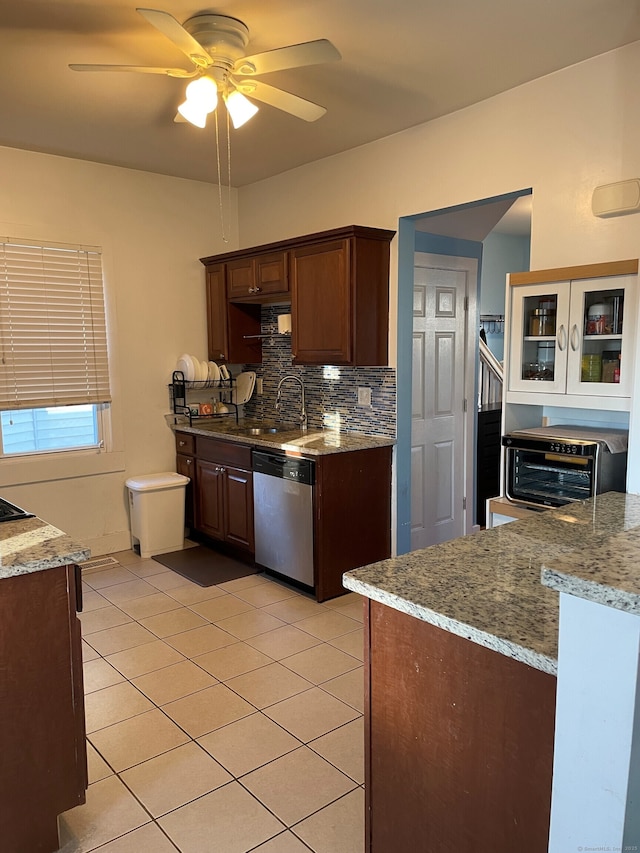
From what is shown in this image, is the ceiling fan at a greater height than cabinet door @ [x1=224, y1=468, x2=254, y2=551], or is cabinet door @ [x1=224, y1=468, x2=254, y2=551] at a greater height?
the ceiling fan

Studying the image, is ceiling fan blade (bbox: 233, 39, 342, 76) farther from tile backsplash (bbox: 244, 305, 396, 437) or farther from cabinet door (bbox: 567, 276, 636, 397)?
tile backsplash (bbox: 244, 305, 396, 437)

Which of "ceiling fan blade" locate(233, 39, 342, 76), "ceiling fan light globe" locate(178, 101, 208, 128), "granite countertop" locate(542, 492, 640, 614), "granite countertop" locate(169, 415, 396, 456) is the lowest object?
"granite countertop" locate(169, 415, 396, 456)

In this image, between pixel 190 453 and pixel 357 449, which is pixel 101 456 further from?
pixel 357 449

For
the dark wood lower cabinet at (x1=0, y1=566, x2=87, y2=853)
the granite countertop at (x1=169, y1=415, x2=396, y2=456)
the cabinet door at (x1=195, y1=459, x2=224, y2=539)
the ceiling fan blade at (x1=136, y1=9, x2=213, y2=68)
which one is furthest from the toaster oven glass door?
the cabinet door at (x1=195, y1=459, x2=224, y2=539)

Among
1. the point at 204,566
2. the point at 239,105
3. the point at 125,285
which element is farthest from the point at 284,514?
the point at 239,105

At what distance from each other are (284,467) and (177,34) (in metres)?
2.30

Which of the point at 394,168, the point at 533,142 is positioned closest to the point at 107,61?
the point at 394,168

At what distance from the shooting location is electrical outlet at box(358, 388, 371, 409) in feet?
13.2

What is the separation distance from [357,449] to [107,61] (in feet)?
7.52

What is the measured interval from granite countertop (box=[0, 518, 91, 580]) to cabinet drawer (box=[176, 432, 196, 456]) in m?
2.58

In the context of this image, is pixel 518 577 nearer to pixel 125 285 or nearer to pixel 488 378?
pixel 125 285

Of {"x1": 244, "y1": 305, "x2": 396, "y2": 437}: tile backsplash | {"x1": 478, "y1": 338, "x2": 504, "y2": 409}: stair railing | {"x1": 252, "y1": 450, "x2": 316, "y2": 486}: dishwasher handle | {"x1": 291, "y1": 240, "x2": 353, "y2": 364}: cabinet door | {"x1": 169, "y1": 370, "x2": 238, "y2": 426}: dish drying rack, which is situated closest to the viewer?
{"x1": 252, "y1": 450, "x2": 316, "y2": 486}: dishwasher handle

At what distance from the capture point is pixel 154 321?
4.69 m

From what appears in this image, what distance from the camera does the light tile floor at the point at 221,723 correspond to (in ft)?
6.42
